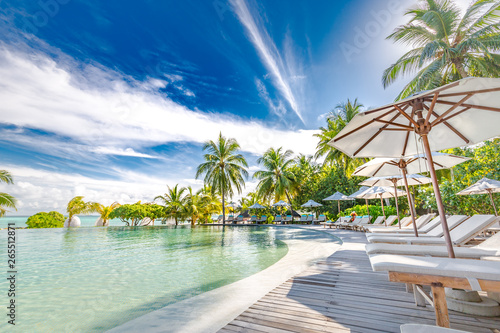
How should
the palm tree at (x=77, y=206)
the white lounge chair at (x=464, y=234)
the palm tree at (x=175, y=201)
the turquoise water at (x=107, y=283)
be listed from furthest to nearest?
the palm tree at (x=175, y=201), the palm tree at (x=77, y=206), the white lounge chair at (x=464, y=234), the turquoise water at (x=107, y=283)

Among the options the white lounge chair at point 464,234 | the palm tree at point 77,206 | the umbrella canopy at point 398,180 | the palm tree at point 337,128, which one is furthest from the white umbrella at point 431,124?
the palm tree at point 77,206

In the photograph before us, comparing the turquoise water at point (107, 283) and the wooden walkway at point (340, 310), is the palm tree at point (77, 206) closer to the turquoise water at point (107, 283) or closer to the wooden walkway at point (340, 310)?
the turquoise water at point (107, 283)

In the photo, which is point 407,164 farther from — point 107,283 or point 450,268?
point 107,283

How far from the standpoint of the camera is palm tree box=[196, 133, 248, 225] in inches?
914

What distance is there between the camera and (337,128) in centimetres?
1698

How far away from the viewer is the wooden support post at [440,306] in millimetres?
1462

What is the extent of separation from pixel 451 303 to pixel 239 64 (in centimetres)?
1598

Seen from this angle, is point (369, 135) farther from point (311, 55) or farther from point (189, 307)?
point (311, 55)

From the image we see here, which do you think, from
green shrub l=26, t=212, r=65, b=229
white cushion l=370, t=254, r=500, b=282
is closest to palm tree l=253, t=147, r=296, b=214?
white cushion l=370, t=254, r=500, b=282

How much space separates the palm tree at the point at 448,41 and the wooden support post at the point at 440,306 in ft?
34.2

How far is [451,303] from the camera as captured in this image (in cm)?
208

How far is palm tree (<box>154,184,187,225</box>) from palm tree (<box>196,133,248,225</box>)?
3564 millimetres

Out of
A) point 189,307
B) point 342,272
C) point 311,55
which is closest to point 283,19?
point 311,55

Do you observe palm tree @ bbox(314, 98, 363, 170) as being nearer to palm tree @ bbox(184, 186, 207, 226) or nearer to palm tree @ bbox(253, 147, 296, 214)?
palm tree @ bbox(253, 147, 296, 214)
